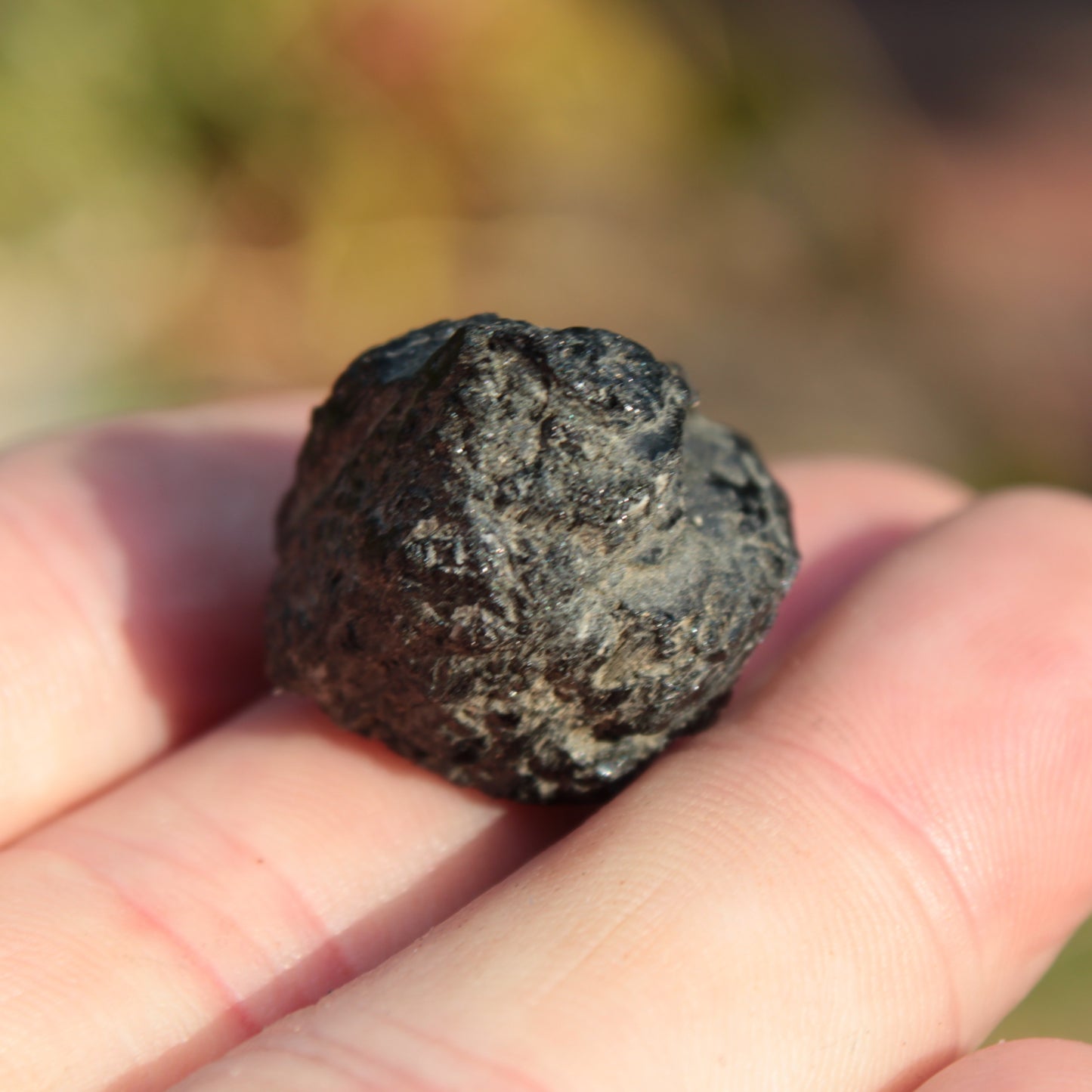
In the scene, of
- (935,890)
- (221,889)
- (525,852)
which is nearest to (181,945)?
(221,889)

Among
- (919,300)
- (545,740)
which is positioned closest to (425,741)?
(545,740)

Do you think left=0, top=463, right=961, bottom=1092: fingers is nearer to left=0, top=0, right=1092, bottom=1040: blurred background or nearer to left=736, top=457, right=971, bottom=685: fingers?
left=736, top=457, right=971, bottom=685: fingers

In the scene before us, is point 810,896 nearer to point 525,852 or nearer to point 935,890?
point 935,890

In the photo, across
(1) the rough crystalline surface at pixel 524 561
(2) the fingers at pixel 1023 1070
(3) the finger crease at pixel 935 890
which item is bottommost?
(2) the fingers at pixel 1023 1070

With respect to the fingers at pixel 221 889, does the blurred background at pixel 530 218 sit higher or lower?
higher

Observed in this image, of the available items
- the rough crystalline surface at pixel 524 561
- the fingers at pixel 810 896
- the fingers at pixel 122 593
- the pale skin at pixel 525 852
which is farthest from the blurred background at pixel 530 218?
the fingers at pixel 810 896

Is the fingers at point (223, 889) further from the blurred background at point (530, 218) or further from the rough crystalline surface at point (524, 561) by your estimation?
the blurred background at point (530, 218)
